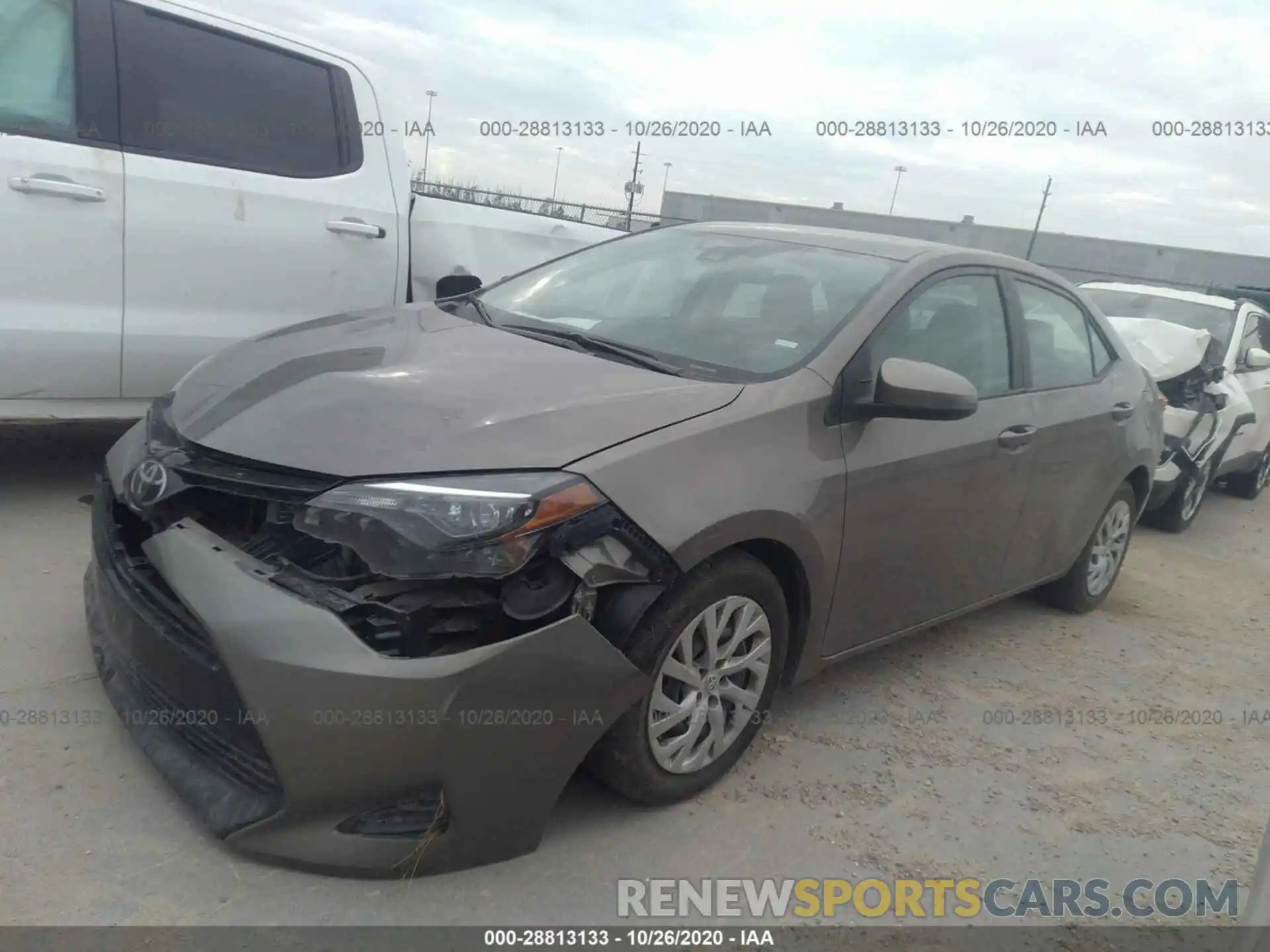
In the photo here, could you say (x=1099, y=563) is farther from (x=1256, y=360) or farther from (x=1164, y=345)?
(x=1256, y=360)

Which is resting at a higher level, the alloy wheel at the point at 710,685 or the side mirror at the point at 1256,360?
the side mirror at the point at 1256,360

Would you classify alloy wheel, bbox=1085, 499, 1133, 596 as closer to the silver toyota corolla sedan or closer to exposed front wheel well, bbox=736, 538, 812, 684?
the silver toyota corolla sedan

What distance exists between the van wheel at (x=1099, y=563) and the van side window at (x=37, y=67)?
4682mm

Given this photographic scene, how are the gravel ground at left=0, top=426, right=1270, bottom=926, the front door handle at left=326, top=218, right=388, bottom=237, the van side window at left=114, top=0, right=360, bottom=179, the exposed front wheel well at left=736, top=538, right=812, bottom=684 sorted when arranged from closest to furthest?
the gravel ground at left=0, top=426, right=1270, bottom=926, the exposed front wheel well at left=736, top=538, right=812, bottom=684, the van side window at left=114, top=0, right=360, bottom=179, the front door handle at left=326, top=218, right=388, bottom=237

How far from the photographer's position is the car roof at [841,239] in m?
3.63

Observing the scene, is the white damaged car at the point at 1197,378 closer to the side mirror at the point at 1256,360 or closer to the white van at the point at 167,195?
the side mirror at the point at 1256,360

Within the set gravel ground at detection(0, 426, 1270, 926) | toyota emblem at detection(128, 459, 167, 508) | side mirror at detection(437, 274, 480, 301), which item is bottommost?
gravel ground at detection(0, 426, 1270, 926)

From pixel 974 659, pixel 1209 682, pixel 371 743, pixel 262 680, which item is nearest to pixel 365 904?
pixel 371 743

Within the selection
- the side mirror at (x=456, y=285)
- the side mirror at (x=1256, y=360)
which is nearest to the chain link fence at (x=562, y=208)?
the side mirror at (x=456, y=285)

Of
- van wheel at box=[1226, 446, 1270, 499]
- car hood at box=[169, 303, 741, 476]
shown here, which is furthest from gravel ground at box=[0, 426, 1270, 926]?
van wheel at box=[1226, 446, 1270, 499]

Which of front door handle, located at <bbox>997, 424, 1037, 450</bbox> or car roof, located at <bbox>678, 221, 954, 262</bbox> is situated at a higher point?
car roof, located at <bbox>678, 221, 954, 262</bbox>

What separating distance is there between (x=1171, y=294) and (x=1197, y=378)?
143 centimetres

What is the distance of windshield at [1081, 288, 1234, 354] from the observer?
300 inches

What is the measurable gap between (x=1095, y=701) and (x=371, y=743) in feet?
10.0
